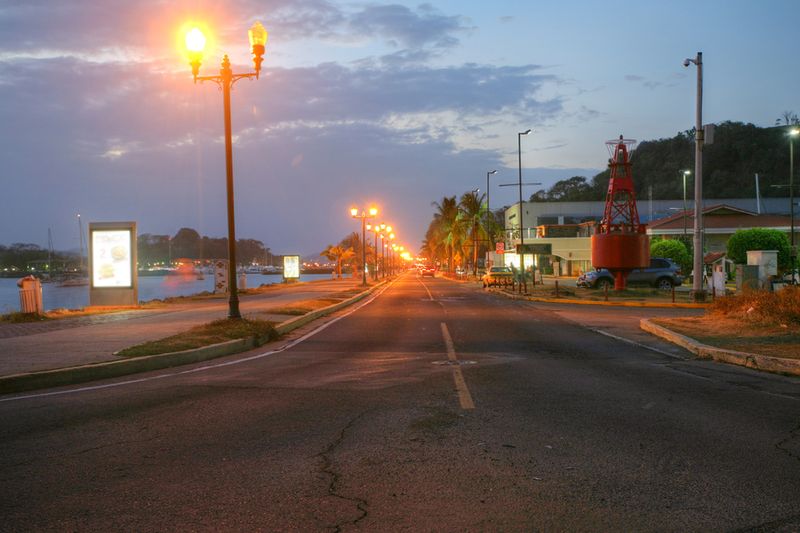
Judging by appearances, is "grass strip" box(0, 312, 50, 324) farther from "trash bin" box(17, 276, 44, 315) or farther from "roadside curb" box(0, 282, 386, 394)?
"roadside curb" box(0, 282, 386, 394)

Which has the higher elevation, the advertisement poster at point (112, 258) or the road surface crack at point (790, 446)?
the advertisement poster at point (112, 258)

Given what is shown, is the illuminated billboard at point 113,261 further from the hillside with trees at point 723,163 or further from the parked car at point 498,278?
the hillside with trees at point 723,163

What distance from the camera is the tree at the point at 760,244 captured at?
47469 mm

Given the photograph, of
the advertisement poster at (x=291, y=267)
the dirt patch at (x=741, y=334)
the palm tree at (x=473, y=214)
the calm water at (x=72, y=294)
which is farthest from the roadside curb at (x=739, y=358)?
the palm tree at (x=473, y=214)

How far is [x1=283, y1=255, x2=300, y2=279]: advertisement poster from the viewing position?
6888 cm

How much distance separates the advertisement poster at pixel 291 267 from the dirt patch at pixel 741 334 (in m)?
52.7

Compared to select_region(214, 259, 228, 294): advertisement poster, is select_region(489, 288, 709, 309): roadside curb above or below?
below

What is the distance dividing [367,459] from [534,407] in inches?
115

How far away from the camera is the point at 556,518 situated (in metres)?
4.58

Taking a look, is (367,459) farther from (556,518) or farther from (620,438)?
(620,438)

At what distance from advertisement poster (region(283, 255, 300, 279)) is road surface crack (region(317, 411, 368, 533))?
62413 millimetres

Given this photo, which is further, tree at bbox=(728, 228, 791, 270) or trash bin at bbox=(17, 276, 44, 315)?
tree at bbox=(728, 228, 791, 270)

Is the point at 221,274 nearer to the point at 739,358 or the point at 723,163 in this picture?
the point at 739,358

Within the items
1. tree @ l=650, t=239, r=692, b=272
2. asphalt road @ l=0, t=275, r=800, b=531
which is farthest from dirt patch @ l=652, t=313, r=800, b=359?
tree @ l=650, t=239, r=692, b=272
